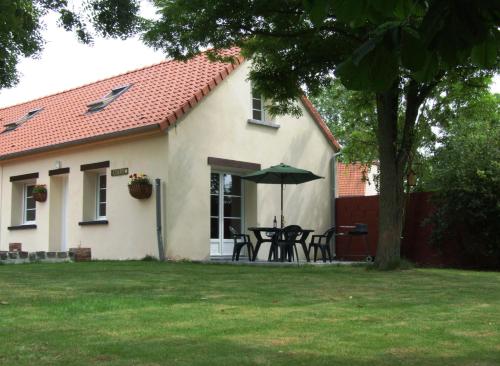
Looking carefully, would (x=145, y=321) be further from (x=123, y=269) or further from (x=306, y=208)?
(x=306, y=208)

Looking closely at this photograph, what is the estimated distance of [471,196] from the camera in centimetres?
1418

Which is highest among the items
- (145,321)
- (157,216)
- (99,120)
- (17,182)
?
(99,120)

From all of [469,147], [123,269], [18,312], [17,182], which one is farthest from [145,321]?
[17,182]

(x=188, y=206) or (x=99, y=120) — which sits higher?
(x=99, y=120)

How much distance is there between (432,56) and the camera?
2.39 meters

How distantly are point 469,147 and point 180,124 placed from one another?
6.80 metres

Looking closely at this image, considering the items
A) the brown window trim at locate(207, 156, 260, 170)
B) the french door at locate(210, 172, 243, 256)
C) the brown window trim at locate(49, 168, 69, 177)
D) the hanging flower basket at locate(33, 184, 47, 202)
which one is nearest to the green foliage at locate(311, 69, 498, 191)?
the brown window trim at locate(207, 156, 260, 170)

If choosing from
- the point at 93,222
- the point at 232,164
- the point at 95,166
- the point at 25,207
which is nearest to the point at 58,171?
the point at 95,166

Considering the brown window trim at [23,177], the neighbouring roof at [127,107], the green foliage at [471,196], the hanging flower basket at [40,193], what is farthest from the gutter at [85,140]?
the green foliage at [471,196]

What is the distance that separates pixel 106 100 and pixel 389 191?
31.6ft

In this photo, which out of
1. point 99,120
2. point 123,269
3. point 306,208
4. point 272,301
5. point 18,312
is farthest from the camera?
point 306,208

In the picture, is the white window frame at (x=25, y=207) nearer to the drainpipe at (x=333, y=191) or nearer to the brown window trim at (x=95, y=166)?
the brown window trim at (x=95, y=166)

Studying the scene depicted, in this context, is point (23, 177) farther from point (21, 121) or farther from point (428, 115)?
point (428, 115)

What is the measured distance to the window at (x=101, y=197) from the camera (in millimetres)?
16891
